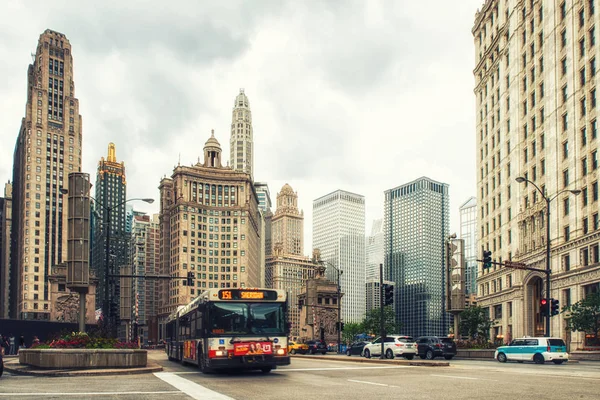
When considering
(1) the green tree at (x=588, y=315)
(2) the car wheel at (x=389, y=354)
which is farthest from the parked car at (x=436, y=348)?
(1) the green tree at (x=588, y=315)

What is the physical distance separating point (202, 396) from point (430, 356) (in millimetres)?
31104

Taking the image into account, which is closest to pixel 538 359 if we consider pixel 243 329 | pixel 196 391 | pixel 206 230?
pixel 243 329

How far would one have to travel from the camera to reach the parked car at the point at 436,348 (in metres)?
42.2

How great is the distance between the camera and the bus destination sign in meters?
23.1

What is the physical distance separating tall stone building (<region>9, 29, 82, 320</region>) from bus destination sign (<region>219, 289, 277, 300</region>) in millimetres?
142911

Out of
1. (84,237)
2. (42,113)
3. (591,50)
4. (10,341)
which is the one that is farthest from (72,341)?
(42,113)

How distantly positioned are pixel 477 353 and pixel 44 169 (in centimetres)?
13618

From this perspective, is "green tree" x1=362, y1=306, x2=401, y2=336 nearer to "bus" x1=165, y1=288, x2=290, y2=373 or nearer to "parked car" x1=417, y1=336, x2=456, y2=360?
"parked car" x1=417, y1=336, x2=456, y2=360

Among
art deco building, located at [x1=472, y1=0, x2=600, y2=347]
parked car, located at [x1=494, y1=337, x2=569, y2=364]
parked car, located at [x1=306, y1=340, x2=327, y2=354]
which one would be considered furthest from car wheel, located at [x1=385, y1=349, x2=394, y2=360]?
parked car, located at [x1=306, y1=340, x2=327, y2=354]

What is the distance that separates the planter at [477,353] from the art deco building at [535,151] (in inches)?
451

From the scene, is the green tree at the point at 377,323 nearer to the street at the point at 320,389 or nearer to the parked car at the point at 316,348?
the parked car at the point at 316,348

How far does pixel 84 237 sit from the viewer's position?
1105 inches

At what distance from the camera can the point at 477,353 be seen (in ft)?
161

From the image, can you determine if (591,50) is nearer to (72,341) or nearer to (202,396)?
(72,341)
